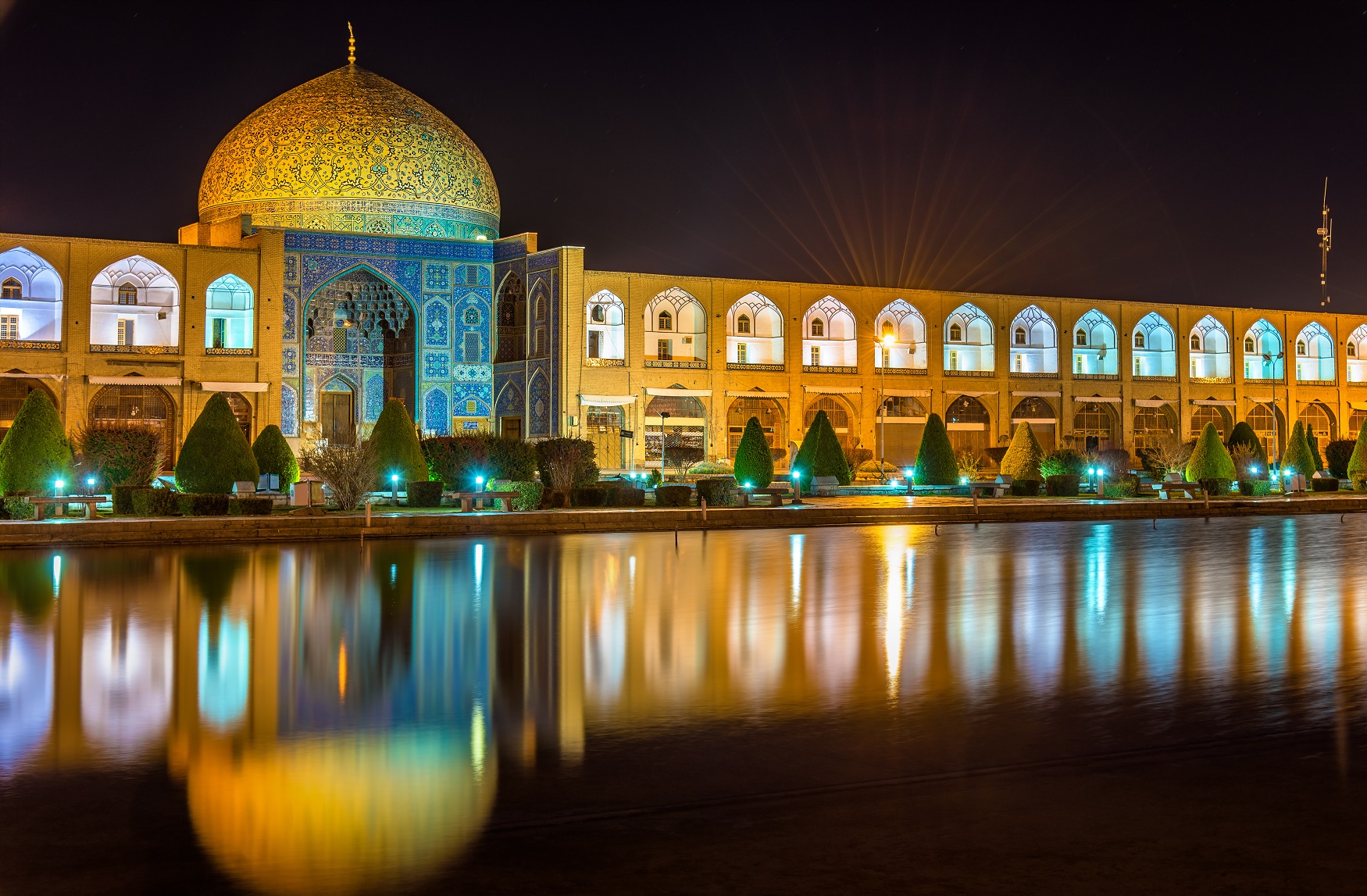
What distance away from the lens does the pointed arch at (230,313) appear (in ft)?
82.3

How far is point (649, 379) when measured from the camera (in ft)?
90.7

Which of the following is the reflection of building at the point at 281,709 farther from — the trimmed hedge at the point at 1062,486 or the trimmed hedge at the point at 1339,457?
the trimmed hedge at the point at 1339,457

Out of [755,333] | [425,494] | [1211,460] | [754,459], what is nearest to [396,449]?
[425,494]

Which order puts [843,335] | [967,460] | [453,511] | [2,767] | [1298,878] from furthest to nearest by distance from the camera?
[843,335] < [967,460] < [453,511] < [2,767] < [1298,878]

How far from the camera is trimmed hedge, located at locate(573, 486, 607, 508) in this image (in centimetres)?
1555

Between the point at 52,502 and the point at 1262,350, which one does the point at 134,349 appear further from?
the point at 1262,350

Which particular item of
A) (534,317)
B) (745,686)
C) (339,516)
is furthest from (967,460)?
(745,686)

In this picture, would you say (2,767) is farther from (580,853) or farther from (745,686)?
(745,686)

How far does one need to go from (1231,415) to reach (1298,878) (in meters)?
33.0

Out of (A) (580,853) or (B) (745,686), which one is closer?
(A) (580,853)

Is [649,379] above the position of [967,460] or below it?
above

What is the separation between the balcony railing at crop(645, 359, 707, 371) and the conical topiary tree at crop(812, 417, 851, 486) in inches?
337

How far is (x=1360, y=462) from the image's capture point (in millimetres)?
21875

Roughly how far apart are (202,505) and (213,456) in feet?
6.22
